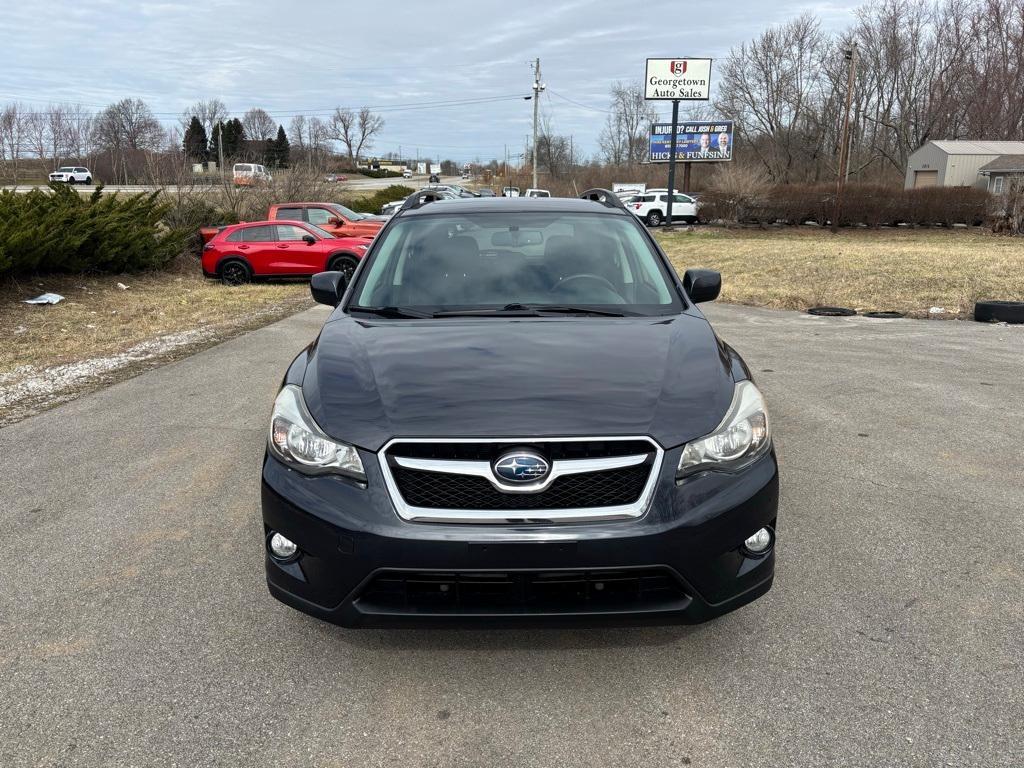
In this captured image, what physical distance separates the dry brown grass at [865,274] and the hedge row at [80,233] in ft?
38.8

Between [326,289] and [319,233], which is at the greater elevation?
[319,233]

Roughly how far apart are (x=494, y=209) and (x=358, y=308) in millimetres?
1160

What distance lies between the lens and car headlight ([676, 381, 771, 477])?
98.1 inches

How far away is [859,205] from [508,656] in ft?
106

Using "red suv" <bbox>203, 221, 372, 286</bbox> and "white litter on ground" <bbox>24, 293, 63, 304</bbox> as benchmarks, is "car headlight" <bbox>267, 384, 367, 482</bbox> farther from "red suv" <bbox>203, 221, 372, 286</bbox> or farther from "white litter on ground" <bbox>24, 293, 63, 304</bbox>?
"red suv" <bbox>203, 221, 372, 286</bbox>

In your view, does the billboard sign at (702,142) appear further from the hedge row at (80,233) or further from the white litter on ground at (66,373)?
the white litter on ground at (66,373)

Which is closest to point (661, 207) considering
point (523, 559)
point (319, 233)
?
point (319, 233)

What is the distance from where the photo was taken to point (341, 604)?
246 centimetres

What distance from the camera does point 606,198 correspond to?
503 centimetres

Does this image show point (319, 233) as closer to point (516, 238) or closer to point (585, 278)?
point (516, 238)

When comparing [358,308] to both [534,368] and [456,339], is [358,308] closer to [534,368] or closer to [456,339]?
[456,339]

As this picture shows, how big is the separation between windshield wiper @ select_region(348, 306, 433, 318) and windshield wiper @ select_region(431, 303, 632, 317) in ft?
0.30

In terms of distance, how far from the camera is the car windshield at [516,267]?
12.1 feet

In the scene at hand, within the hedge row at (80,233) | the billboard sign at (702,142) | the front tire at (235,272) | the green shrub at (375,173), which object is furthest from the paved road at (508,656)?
the green shrub at (375,173)
